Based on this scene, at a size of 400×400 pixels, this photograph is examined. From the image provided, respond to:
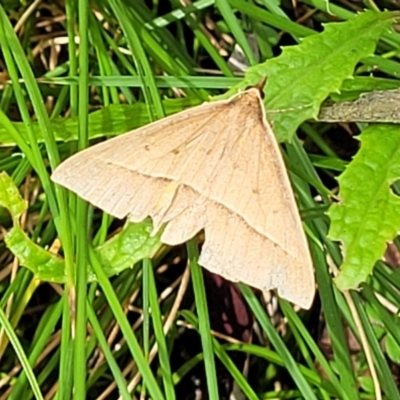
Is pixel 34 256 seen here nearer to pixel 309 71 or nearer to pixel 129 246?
pixel 129 246

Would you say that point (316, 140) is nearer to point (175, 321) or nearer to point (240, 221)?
point (175, 321)

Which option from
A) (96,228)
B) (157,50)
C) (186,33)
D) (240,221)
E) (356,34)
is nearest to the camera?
(240,221)

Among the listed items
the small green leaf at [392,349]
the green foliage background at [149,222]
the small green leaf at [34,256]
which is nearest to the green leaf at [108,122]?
the green foliage background at [149,222]

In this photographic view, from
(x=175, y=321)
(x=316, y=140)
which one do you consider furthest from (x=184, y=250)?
(x=316, y=140)

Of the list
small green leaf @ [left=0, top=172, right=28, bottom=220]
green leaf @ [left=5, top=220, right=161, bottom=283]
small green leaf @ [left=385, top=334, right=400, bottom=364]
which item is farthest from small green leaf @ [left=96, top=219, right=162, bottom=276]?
small green leaf @ [left=385, top=334, right=400, bottom=364]

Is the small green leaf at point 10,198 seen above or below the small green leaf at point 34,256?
above

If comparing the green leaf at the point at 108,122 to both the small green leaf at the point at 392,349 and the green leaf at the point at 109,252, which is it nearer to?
the green leaf at the point at 109,252
